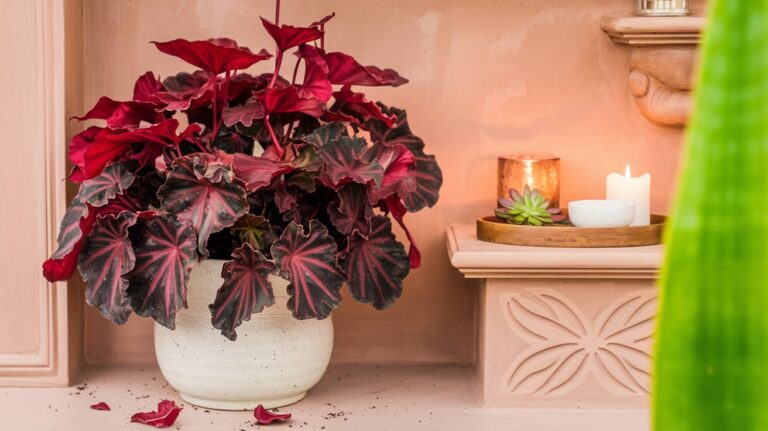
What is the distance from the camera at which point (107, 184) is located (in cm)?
128

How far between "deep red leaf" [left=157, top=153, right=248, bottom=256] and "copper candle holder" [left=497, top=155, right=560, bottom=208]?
0.52 meters

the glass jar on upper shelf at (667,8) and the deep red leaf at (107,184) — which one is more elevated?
the glass jar on upper shelf at (667,8)

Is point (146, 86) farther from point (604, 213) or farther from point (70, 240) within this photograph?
point (604, 213)

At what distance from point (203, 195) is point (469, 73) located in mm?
598

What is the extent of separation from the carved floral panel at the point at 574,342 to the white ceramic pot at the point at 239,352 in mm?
307

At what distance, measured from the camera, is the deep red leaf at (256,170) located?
120 centimetres

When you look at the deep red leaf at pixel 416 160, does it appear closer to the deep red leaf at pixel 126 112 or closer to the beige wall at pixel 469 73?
the beige wall at pixel 469 73

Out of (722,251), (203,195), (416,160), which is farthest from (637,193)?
(722,251)

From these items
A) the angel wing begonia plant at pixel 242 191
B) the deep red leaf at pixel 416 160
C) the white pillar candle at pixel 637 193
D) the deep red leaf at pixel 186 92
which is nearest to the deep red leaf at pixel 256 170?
the angel wing begonia plant at pixel 242 191

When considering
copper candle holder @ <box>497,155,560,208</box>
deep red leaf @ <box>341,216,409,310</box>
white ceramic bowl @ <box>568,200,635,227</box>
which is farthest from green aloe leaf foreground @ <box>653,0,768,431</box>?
copper candle holder @ <box>497,155,560,208</box>

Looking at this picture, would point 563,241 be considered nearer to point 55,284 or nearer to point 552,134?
point 552,134

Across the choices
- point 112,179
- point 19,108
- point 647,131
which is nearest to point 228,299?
point 112,179

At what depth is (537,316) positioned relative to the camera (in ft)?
4.50

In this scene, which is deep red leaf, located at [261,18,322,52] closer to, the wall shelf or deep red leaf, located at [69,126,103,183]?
deep red leaf, located at [69,126,103,183]
